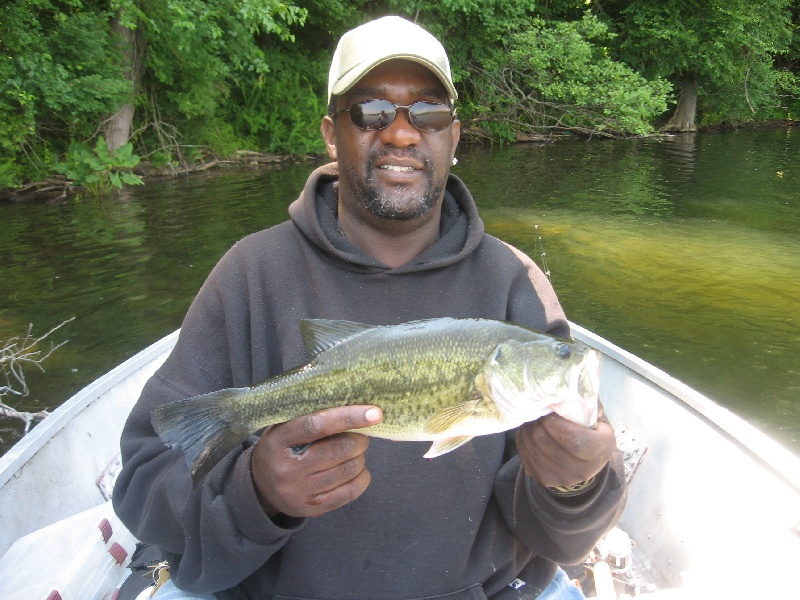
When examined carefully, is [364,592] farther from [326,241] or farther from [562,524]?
[326,241]

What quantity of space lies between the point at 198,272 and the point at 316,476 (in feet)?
30.4

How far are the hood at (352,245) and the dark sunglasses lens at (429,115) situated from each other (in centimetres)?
33

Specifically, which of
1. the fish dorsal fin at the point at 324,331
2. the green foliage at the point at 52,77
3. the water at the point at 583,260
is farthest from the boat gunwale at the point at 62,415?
the green foliage at the point at 52,77

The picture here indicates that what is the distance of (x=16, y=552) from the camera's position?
3.01 metres

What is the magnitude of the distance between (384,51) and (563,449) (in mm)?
1572

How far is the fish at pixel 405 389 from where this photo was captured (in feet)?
6.19

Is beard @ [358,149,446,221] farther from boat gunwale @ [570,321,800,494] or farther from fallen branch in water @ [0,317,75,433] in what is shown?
fallen branch in water @ [0,317,75,433]

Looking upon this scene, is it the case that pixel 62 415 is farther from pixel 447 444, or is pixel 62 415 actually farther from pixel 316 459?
pixel 447 444

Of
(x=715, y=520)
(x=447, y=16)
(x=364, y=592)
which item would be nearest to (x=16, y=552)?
(x=364, y=592)

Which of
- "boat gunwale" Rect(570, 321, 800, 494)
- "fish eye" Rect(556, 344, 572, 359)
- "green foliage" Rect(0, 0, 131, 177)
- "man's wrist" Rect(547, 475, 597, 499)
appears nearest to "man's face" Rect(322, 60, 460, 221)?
"fish eye" Rect(556, 344, 572, 359)

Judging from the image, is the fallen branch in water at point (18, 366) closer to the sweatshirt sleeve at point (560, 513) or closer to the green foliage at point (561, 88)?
the sweatshirt sleeve at point (560, 513)

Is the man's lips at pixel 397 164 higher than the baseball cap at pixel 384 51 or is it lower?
lower

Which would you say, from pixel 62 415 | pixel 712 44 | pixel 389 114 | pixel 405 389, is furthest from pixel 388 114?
pixel 712 44

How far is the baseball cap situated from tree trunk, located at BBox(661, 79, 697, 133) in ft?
104
